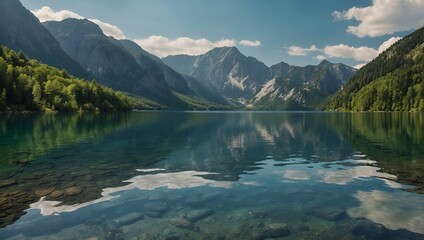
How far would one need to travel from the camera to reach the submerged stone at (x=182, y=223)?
16831mm

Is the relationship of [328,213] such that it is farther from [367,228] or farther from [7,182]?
[7,182]

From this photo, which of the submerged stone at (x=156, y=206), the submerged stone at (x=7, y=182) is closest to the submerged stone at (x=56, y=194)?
the submerged stone at (x=7, y=182)

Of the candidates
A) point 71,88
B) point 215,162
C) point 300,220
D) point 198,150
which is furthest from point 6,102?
point 300,220

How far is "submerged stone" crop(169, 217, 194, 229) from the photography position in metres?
16.8

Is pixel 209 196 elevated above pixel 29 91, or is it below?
below

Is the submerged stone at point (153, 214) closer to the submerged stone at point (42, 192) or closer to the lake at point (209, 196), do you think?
the lake at point (209, 196)

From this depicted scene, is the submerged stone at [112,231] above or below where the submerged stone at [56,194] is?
below

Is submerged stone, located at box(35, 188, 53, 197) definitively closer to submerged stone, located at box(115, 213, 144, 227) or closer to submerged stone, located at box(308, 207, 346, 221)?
submerged stone, located at box(115, 213, 144, 227)

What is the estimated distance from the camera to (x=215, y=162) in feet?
125

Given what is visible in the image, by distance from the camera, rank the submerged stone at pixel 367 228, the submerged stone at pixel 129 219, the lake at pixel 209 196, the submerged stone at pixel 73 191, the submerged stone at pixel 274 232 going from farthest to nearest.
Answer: the submerged stone at pixel 73 191, the submerged stone at pixel 129 219, the lake at pixel 209 196, the submerged stone at pixel 367 228, the submerged stone at pixel 274 232

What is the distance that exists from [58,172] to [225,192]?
15744 mm

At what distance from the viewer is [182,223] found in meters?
17.2

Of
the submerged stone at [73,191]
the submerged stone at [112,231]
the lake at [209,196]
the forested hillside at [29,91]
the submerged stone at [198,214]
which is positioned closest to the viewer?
the submerged stone at [112,231]

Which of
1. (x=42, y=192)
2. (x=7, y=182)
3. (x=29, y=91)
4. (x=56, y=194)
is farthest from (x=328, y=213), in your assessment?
(x=29, y=91)
